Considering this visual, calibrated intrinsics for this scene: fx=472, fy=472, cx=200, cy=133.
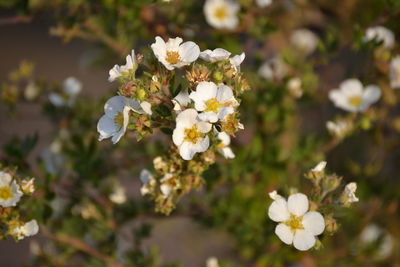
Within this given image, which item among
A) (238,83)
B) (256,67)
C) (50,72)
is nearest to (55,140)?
(256,67)

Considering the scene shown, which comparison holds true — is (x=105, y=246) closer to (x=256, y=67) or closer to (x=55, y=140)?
(x=55, y=140)

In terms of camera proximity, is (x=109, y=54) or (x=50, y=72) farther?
(x=50, y=72)

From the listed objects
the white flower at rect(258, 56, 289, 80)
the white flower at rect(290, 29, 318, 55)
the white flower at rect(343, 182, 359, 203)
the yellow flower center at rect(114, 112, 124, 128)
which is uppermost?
the white flower at rect(290, 29, 318, 55)

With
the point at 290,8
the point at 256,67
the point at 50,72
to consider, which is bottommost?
the point at 256,67

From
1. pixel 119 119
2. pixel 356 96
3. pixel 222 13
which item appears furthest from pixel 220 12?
pixel 119 119

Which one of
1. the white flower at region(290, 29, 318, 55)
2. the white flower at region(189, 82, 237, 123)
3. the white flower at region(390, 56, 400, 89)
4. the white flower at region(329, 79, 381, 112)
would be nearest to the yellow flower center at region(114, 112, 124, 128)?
the white flower at region(189, 82, 237, 123)

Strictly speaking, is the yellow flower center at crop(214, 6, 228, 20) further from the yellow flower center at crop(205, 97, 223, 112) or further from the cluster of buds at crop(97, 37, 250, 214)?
the yellow flower center at crop(205, 97, 223, 112)

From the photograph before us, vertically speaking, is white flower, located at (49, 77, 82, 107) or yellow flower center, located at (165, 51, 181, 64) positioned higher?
white flower, located at (49, 77, 82, 107)
